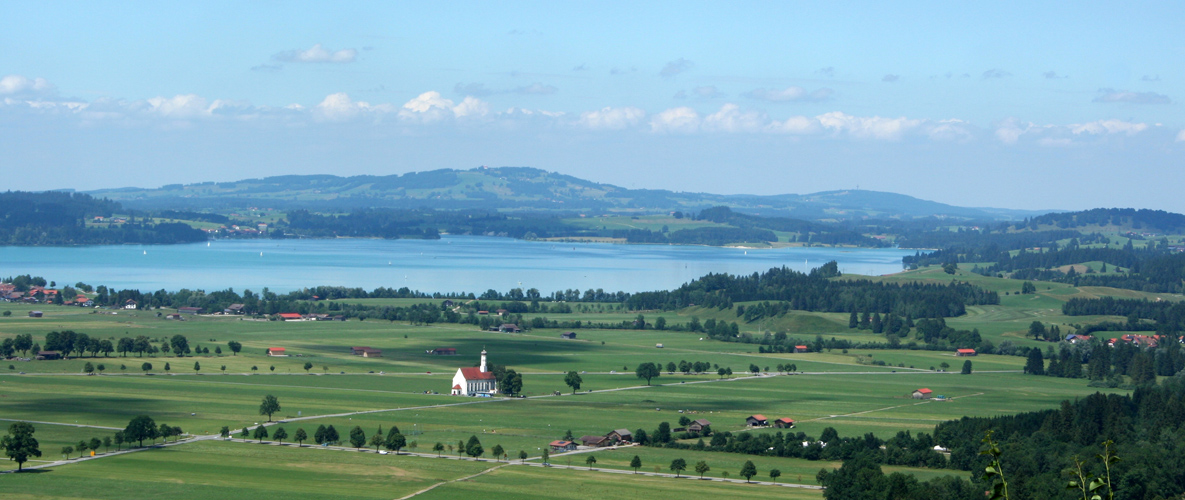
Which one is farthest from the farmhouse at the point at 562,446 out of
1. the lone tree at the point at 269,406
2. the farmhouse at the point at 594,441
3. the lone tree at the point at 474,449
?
the lone tree at the point at 269,406

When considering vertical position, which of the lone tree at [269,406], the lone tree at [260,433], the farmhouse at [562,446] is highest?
the lone tree at [269,406]

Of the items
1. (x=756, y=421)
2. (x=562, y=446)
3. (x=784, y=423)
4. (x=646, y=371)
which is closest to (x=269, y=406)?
(x=562, y=446)

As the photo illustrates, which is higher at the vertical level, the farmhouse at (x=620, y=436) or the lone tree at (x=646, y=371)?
the lone tree at (x=646, y=371)

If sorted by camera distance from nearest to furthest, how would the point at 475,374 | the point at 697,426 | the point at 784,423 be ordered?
1. the point at 697,426
2. the point at 784,423
3. the point at 475,374

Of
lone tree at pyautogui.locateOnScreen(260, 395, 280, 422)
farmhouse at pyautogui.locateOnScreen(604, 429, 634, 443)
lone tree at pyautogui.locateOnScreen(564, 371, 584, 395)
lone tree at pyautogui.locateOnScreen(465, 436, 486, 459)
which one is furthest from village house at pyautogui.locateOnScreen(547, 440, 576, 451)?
lone tree at pyautogui.locateOnScreen(564, 371, 584, 395)

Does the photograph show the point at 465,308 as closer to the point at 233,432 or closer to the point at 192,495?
the point at 233,432

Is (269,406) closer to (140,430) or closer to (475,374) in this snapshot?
(140,430)

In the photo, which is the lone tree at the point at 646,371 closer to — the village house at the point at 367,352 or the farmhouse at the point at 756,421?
the farmhouse at the point at 756,421
